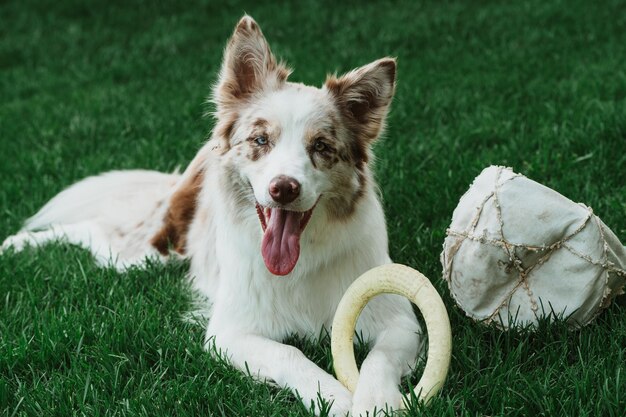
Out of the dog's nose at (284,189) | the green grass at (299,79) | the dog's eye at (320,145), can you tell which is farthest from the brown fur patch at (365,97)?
the green grass at (299,79)

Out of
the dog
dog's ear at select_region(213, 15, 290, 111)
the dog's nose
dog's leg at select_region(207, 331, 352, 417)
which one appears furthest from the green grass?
dog's ear at select_region(213, 15, 290, 111)

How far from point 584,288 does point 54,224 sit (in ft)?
12.4

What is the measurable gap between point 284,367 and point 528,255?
1.20 meters

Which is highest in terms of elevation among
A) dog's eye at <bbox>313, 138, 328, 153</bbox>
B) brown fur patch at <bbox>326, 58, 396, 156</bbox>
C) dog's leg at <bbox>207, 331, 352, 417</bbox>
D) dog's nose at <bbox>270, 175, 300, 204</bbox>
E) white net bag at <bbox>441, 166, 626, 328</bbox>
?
brown fur patch at <bbox>326, 58, 396, 156</bbox>

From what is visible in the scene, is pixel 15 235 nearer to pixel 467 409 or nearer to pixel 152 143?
pixel 152 143

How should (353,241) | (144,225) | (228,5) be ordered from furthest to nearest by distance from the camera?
(228,5)
(144,225)
(353,241)

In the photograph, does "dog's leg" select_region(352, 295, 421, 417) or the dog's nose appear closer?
"dog's leg" select_region(352, 295, 421, 417)

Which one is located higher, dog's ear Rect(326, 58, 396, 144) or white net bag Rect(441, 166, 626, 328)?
dog's ear Rect(326, 58, 396, 144)

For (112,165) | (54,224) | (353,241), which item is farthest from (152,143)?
(353,241)

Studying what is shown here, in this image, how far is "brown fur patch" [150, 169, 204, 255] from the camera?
16.6 feet

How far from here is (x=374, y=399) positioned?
3.02 m

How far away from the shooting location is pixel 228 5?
1232 centimetres

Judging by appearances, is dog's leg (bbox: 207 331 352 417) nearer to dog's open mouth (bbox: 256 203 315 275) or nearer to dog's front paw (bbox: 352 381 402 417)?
dog's front paw (bbox: 352 381 402 417)

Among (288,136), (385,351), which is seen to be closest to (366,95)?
(288,136)
